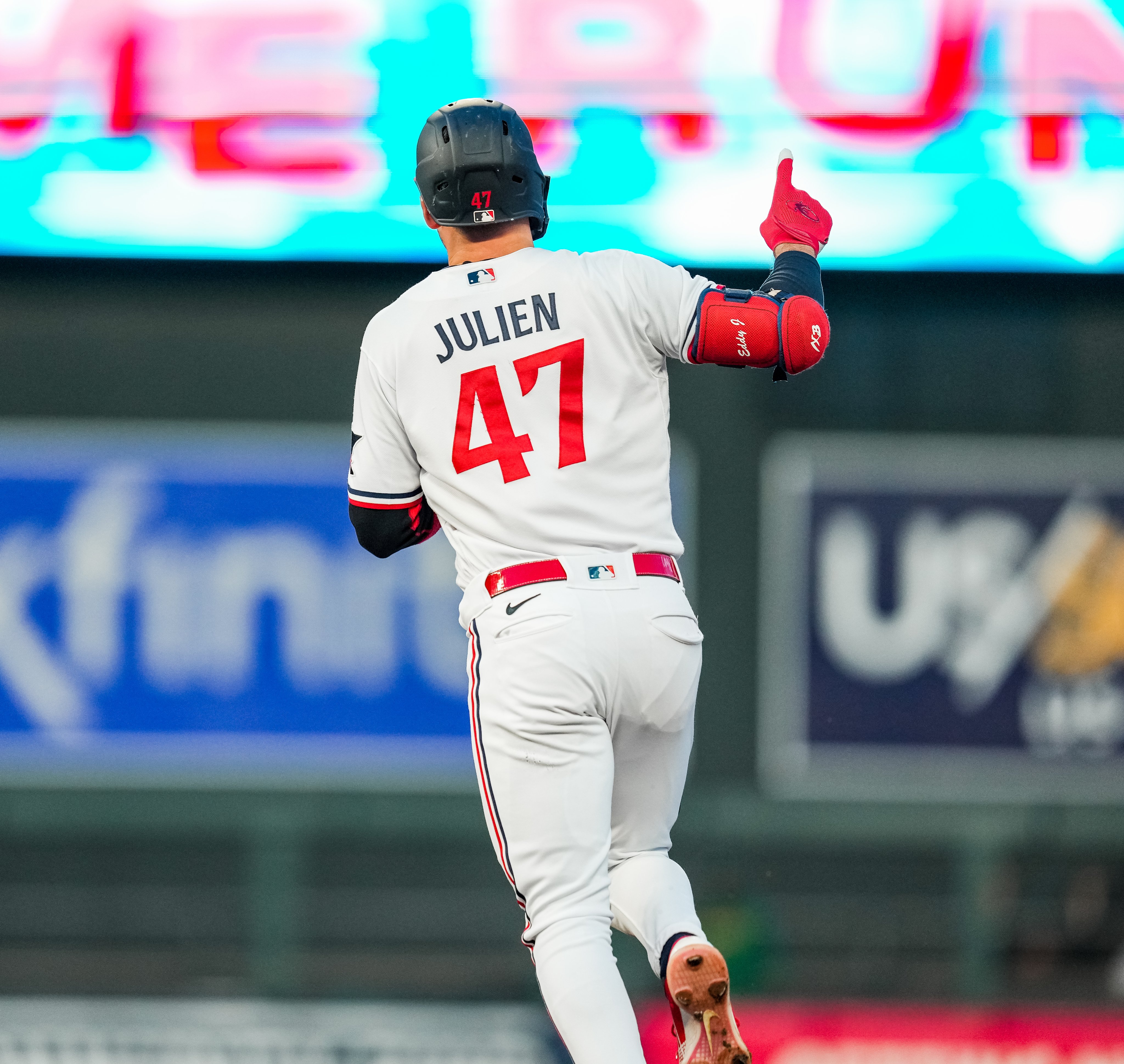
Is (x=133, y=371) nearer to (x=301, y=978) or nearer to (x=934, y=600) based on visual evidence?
(x=301, y=978)

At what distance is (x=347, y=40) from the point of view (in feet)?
21.1

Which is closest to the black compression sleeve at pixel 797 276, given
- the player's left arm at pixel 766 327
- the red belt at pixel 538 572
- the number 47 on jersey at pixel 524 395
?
the player's left arm at pixel 766 327

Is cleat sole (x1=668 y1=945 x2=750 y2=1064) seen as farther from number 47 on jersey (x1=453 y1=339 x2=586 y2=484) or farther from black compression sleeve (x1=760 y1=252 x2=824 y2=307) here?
black compression sleeve (x1=760 y1=252 x2=824 y2=307)

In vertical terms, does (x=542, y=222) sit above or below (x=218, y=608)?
above

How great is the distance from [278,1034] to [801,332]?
4.21 meters

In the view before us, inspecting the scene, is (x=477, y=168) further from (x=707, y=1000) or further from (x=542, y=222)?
(x=707, y=1000)

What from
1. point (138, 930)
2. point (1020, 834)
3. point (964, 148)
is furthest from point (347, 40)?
point (1020, 834)

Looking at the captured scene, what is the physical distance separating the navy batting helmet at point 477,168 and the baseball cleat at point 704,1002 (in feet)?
4.15

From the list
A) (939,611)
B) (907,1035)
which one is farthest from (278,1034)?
(939,611)

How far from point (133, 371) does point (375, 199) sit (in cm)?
128

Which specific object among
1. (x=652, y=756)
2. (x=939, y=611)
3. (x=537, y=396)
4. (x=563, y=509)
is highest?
(x=537, y=396)

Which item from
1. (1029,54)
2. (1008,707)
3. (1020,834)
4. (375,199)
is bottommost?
(1020,834)

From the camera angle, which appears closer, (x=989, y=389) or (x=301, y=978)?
(x=301, y=978)

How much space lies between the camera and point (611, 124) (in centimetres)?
643
